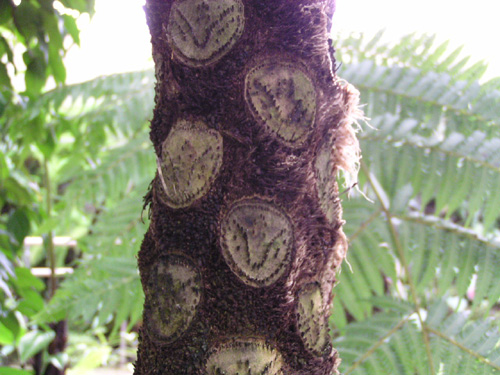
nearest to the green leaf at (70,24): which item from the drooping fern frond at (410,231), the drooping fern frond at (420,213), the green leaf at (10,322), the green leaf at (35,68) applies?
the green leaf at (35,68)

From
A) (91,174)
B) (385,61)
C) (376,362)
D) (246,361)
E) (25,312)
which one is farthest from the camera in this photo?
(91,174)

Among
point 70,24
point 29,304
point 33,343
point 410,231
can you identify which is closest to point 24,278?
point 29,304

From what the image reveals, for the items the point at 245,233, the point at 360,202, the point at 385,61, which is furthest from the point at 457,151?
the point at 245,233

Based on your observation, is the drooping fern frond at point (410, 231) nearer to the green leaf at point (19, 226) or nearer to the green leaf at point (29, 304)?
the green leaf at point (29, 304)

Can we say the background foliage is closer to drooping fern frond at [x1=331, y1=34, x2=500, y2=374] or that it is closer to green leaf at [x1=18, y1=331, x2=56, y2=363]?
drooping fern frond at [x1=331, y1=34, x2=500, y2=374]

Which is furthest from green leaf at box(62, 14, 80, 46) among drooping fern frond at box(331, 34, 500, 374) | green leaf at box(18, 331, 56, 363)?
green leaf at box(18, 331, 56, 363)

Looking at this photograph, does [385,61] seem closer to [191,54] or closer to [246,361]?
[191,54]
